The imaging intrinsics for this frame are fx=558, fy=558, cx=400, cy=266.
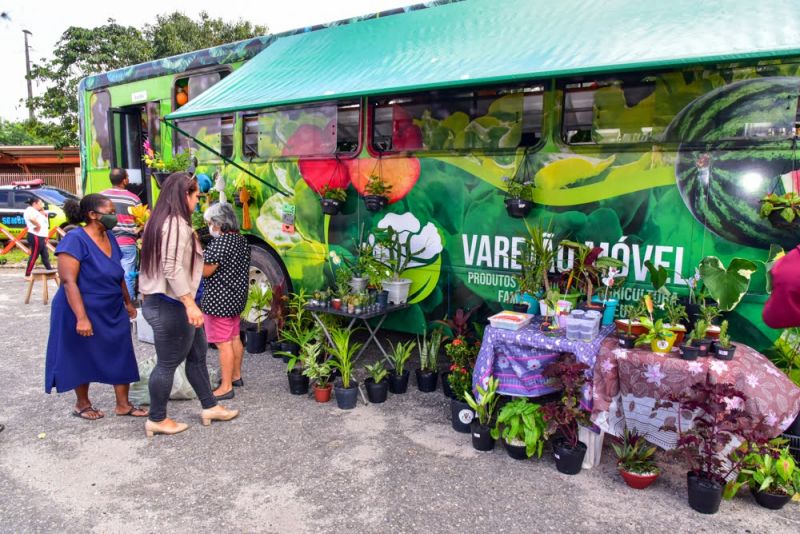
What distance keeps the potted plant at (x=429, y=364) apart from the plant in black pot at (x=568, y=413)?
1457mm

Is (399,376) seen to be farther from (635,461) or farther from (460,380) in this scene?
(635,461)

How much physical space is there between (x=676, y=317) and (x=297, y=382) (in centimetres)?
295

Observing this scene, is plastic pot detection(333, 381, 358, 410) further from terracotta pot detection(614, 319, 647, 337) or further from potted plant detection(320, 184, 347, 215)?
terracotta pot detection(614, 319, 647, 337)

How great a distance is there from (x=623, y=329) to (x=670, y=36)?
1787 millimetres

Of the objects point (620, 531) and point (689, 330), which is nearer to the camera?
point (620, 531)

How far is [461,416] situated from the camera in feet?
13.0

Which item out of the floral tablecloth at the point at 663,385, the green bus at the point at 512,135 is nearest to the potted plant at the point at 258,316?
the green bus at the point at 512,135

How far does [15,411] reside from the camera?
4.39 m

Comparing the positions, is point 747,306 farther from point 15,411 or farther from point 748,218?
point 15,411

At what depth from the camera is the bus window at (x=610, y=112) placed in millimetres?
3832

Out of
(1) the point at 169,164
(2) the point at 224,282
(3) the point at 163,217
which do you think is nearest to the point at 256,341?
(2) the point at 224,282

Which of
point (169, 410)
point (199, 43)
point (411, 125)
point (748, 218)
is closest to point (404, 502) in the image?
point (169, 410)

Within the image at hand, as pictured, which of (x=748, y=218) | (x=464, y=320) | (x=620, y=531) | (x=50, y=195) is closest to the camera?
(x=620, y=531)

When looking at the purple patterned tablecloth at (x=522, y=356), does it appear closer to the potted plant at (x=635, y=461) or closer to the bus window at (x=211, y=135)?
the potted plant at (x=635, y=461)
